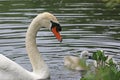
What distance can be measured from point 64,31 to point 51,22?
4955 mm

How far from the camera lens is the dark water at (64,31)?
11.6m

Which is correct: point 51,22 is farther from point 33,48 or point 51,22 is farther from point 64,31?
point 64,31

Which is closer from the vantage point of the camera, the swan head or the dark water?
the swan head

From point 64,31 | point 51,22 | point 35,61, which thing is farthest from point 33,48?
point 64,31

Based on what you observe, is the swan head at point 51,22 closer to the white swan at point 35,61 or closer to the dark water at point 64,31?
the white swan at point 35,61

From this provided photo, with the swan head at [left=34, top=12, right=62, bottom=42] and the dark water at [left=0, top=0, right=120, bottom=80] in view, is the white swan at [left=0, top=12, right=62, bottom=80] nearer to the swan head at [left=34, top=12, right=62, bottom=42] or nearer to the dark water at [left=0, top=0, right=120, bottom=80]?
the swan head at [left=34, top=12, right=62, bottom=42]

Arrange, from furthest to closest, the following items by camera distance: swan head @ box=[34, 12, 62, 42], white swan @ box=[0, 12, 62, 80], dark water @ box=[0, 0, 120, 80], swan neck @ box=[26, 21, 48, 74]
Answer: dark water @ box=[0, 0, 120, 80] → swan neck @ box=[26, 21, 48, 74] → swan head @ box=[34, 12, 62, 42] → white swan @ box=[0, 12, 62, 80]

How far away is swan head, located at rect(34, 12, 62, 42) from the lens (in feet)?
31.6

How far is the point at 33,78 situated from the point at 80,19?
776 cm

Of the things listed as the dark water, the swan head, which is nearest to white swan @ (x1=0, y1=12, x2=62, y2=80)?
the swan head

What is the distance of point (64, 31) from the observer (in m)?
14.6

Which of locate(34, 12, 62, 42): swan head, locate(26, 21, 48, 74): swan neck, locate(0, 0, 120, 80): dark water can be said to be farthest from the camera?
locate(0, 0, 120, 80): dark water

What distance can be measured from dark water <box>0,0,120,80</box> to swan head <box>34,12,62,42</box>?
2.99 feet

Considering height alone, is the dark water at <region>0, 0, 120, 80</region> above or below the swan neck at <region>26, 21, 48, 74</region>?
below
